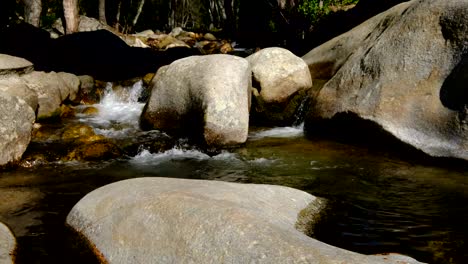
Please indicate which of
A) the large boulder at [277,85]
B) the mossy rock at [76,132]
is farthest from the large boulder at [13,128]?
the large boulder at [277,85]

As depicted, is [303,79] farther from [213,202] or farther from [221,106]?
[213,202]

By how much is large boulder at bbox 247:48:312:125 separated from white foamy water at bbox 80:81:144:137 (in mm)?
2674

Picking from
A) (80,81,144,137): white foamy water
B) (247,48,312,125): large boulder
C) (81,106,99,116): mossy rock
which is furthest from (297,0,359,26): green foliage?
(81,106,99,116): mossy rock

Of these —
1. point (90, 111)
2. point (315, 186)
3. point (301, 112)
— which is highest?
point (301, 112)

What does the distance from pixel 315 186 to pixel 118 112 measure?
6.83 metres

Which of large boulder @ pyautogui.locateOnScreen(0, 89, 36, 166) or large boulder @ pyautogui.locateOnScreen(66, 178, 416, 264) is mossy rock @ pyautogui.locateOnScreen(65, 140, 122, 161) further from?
large boulder @ pyautogui.locateOnScreen(66, 178, 416, 264)

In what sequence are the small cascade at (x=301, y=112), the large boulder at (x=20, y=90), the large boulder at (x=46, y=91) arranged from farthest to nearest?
1. the large boulder at (x=46, y=91)
2. the small cascade at (x=301, y=112)
3. the large boulder at (x=20, y=90)

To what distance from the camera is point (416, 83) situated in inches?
292

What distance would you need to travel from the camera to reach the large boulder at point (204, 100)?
804 centimetres

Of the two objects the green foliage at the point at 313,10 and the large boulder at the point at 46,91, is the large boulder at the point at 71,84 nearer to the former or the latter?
the large boulder at the point at 46,91

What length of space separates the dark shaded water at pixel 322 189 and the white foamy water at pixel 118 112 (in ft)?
6.81

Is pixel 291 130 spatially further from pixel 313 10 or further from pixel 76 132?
pixel 313 10

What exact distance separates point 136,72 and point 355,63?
8.26 meters

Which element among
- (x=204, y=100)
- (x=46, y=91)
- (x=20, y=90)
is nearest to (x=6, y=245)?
(x=204, y=100)
